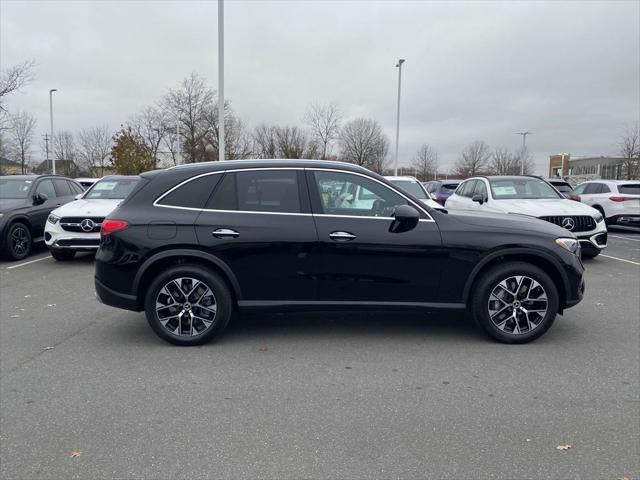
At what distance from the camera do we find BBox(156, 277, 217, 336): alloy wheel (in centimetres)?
479

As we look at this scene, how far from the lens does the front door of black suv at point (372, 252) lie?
4.75 metres

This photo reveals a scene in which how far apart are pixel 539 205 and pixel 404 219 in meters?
5.99

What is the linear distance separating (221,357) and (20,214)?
298 inches

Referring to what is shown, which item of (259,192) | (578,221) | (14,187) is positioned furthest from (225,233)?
(14,187)

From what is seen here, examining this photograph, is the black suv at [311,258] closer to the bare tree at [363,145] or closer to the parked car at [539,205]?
the parked car at [539,205]

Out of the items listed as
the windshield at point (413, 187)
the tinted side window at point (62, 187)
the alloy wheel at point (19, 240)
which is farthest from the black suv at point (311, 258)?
the tinted side window at point (62, 187)

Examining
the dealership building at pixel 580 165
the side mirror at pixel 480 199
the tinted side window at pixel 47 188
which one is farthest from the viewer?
the dealership building at pixel 580 165

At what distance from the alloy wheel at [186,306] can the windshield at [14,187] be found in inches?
299

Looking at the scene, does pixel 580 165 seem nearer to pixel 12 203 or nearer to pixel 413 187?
pixel 413 187

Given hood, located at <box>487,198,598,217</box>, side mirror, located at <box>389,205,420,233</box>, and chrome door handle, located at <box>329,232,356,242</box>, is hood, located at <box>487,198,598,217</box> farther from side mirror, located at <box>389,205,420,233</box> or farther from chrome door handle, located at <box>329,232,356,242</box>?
chrome door handle, located at <box>329,232,356,242</box>

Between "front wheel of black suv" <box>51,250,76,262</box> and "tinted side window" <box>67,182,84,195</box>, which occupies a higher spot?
"tinted side window" <box>67,182,84,195</box>

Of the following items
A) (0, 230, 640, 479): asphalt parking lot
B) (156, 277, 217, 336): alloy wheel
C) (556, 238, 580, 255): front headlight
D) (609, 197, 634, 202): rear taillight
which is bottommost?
(0, 230, 640, 479): asphalt parking lot

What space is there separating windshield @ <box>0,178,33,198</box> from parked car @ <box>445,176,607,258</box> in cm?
890

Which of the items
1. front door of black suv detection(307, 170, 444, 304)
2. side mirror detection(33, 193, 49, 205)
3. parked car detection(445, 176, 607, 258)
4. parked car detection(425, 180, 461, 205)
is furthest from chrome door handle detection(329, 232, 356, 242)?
parked car detection(425, 180, 461, 205)
